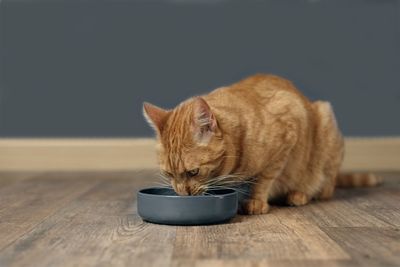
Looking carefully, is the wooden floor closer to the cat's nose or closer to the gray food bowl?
the gray food bowl

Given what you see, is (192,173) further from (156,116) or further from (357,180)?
(357,180)

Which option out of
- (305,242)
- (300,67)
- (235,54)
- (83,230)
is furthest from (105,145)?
(305,242)

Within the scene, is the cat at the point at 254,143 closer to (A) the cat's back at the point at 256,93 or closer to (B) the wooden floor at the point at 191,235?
(A) the cat's back at the point at 256,93

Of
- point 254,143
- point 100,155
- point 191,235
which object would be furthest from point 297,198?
point 100,155

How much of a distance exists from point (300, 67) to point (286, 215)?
65.5 inches

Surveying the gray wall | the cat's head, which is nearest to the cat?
the cat's head

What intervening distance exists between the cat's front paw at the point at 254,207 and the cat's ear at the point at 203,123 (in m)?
0.40

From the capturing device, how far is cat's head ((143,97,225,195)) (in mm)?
2406

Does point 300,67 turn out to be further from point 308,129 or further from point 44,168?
point 44,168

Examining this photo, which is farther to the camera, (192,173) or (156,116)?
(156,116)

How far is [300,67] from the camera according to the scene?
13.5 ft

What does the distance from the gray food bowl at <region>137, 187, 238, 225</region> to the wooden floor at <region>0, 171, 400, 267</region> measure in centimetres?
3

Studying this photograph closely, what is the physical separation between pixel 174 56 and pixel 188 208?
6.60ft

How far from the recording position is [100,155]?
4.39 meters
